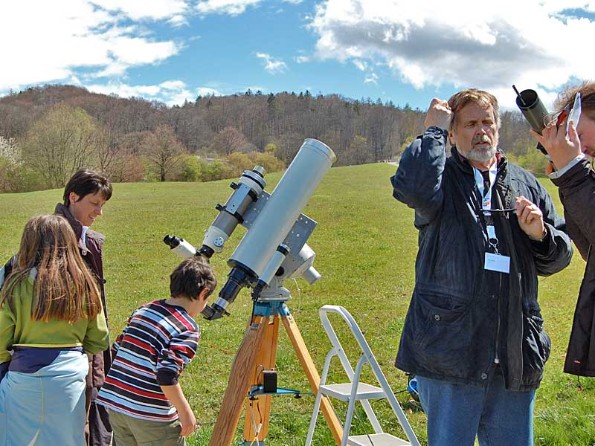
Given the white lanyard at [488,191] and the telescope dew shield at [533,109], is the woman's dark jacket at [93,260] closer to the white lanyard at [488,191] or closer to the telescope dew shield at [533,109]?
the white lanyard at [488,191]

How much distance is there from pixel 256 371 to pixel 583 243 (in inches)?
65.0

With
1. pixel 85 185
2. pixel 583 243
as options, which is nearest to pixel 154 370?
pixel 85 185

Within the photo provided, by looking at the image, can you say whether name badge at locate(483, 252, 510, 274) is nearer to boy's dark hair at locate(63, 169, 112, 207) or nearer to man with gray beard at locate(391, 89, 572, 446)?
man with gray beard at locate(391, 89, 572, 446)

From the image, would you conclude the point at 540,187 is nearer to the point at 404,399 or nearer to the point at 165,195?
the point at 404,399

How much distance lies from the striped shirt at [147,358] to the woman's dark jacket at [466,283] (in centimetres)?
98

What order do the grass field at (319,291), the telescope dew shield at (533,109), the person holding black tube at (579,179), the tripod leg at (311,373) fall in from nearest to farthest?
the person holding black tube at (579,179) → the telescope dew shield at (533,109) → the tripod leg at (311,373) → the grass field at (319,291)

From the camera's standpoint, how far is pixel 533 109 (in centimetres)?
208

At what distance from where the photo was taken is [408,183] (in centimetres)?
233

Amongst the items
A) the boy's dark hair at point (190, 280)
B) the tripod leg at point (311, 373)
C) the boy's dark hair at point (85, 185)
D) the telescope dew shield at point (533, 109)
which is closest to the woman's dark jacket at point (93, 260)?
the boy's dark hair at point (85, 185)

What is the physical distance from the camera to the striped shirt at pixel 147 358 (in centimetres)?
273

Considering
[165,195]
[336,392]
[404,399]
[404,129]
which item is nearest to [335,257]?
[404,399]

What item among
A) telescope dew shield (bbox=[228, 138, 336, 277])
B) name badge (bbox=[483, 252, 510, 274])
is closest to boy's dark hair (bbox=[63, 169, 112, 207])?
telescope dew shield (bbox=[228, 138, 336, 277])

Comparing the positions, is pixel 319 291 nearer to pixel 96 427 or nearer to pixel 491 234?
pixel 96 427

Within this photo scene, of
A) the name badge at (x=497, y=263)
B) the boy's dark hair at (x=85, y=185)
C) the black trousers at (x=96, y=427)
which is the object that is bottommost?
the black trousers at (x=96, y=427)
